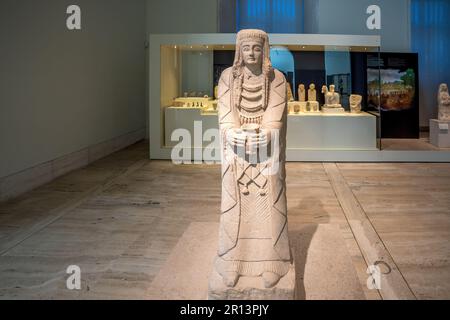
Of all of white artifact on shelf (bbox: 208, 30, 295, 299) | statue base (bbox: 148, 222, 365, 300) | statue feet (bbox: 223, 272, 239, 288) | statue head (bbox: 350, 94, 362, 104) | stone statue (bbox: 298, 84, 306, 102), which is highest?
stone statue (bbox: 298, 84, 306, 102)

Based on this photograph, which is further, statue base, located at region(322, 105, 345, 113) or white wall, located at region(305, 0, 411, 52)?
white wall, located at region(305, 0, 411, 52)

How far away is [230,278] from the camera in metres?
3.34

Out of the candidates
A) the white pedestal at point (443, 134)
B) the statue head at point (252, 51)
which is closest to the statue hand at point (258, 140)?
the statue head at point (252, 51)

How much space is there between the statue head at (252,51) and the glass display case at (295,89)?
245 inches

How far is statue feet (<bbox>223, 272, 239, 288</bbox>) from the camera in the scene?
332 cm

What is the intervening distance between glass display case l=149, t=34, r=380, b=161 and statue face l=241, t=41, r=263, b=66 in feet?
20.6

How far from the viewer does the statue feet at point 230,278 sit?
3.32 meters

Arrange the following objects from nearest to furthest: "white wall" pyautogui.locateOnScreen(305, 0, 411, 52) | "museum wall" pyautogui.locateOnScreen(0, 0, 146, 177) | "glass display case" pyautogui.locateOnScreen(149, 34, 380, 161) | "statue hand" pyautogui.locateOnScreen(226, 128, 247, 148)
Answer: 1. "statue hand" pyautogui.locateOnScreen(226, 128, 247, 148)
2. "museum wall" pyautogui.locateOnScreen(0, 0, 146, 177)
3. "glass display case" pyautogui.locateOnScreen(149, 34, 380, 161)
4. "white wall" pyautogui.locateOnScreen(305, 0, 411, 52)

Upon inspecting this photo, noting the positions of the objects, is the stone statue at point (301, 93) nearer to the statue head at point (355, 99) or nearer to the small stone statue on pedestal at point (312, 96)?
the small stone statue on pedestal at point (312, 96)

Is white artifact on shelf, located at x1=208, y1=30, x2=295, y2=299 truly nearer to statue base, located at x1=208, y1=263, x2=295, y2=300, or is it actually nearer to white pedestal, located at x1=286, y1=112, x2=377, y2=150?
statue base, located at x1=208, y1=263, x2=295, y2=300

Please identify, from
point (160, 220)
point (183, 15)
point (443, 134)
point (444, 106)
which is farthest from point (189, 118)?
point (444, 106)

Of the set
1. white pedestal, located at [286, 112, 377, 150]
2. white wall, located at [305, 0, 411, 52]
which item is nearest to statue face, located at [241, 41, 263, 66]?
white pedestal, located at [286, 112, 377, 150]

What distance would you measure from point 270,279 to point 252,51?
1.79 metres

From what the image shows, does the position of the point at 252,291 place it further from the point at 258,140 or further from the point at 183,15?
the point at 183,15
